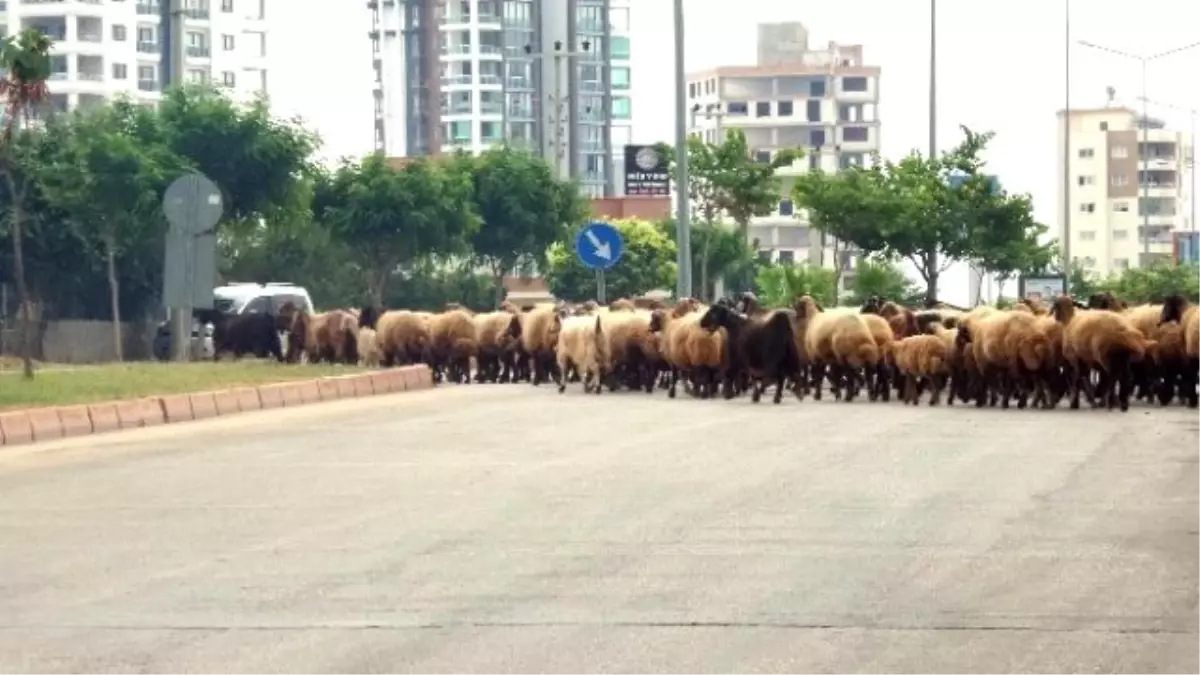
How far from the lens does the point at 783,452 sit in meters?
18.6

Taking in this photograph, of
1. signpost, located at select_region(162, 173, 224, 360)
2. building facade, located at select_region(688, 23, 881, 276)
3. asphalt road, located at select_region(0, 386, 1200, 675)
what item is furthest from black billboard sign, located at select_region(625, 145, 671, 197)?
building facade, located at select_region(688, 23, 881, 276)

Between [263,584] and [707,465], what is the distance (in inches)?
258

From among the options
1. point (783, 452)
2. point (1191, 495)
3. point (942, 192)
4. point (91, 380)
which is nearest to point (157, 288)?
point (942, 192)

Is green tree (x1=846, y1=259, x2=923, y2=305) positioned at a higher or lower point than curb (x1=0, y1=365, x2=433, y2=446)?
higher

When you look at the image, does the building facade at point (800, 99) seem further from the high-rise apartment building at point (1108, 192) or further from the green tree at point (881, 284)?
the green tree at point (881, 284)

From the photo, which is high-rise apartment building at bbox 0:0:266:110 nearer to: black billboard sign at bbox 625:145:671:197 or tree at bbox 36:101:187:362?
black billboard sign at bbox 625:145:671:197

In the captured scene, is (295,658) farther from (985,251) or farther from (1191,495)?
(985,251)

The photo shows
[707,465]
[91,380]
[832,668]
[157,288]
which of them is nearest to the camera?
[832,668]

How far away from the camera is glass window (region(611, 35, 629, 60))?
526ft

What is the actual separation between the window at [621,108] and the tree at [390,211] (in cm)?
10007

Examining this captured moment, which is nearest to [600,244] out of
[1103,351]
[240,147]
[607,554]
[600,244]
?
[600,244]

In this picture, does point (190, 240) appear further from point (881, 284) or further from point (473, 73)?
point (473, 73)

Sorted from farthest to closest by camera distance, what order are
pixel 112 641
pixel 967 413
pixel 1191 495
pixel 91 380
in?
pixel 91 380 < pixel 967 413 < pixel 1191 495 < pixel 112 641

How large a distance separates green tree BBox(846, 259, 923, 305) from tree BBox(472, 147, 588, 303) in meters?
8.74
